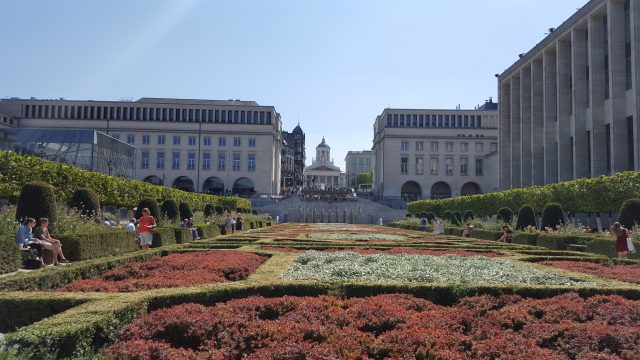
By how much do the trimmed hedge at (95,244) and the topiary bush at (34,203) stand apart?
1807 mm

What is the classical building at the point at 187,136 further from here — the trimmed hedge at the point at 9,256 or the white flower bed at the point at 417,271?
the white flower bed at the point at 417,271

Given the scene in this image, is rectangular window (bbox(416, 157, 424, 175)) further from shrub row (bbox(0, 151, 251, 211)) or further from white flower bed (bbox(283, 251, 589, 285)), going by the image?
white flower bed (bbox(283, 251, 589, 285))

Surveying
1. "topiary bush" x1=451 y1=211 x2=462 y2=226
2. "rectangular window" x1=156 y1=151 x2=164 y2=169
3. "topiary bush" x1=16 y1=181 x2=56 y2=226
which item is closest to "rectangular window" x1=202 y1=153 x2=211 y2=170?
"rectangular window" x1=156 y1=151 x2=164 y2=169

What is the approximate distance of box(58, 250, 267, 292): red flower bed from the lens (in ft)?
31.0

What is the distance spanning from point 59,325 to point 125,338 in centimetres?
70

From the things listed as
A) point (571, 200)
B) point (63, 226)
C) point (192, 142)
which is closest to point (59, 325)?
point (63, 226)

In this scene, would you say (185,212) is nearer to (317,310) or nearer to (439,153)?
(317,310)

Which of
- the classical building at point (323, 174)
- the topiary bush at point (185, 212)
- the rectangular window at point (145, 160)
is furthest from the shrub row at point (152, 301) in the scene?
the classical building at point (323, 174)

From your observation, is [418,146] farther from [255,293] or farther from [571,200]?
[255,293]

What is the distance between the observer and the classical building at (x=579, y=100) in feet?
139

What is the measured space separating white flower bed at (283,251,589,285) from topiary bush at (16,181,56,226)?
324 inches

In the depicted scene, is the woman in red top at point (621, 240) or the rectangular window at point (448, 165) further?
the rectangular window at point (448, 165)

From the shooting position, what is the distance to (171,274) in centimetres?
1078

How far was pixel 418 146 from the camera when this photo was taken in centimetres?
10394
